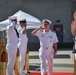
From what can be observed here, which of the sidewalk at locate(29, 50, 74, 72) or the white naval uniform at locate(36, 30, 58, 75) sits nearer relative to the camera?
the white naval uniform at locate(36, 30, 58, 75)

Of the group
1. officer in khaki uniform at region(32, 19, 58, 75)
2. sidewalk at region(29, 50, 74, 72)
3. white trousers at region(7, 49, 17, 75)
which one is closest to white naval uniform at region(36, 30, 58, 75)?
officer in khaki uniform at region(32, 19, 58, 75)

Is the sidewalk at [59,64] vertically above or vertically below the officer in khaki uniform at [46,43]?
below

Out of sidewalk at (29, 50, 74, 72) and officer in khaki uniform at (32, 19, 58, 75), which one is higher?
officer in khaki uniform at (32, 19, 58, 75)

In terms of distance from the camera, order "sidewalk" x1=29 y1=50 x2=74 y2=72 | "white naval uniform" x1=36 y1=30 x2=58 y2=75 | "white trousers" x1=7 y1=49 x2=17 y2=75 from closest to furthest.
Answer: "white trousers" x1=7 y1=49 x2=17 y2=75 < "white naval uniform" x1=36 y1=30 x2=58 y2=75 < "sidewalk" x1=29 y1=50 x2=74 y2=72

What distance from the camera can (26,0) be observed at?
34500 millimetres

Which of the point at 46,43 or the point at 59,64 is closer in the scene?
the point at 46,43

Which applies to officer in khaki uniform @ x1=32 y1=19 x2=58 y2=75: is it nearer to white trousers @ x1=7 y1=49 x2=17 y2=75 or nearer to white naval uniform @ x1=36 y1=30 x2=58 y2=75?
white naval uniform @ x1=36 y1=30 x2=58 y2=75

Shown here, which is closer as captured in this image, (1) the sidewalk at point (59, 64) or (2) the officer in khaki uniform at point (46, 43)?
(2) the officer in khaki uniform at point (46, 43)

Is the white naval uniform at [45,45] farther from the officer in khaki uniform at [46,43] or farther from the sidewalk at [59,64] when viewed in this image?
the sidewalk at [59,64]

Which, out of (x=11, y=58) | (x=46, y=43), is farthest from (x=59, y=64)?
(x=11, y=58)

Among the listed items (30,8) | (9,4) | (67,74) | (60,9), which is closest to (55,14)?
(60,9)

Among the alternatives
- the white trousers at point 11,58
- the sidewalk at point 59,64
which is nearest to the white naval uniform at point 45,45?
the white trousers at point 11,58

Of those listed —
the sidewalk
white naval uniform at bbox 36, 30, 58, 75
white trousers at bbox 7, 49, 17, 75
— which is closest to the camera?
white trousers at bbox 7, 49, 17, 75

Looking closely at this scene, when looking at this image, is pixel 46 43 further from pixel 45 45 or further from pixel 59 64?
pixel 59 64
